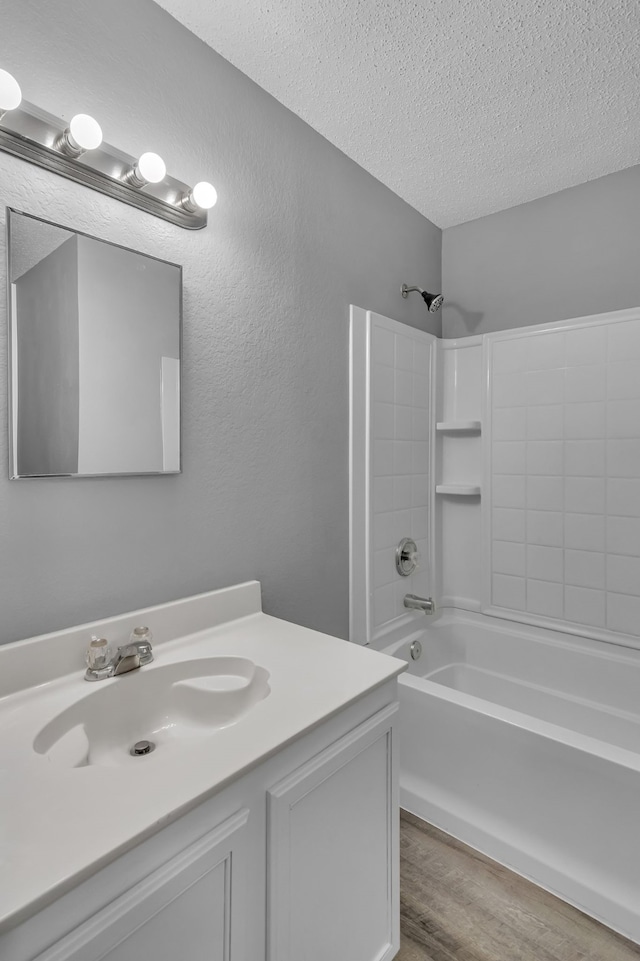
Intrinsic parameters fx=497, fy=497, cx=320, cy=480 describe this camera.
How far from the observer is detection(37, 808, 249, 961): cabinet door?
0.62m

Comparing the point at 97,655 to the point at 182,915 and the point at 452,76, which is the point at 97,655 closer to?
the point at 182,915

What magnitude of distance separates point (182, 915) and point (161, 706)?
46 cm

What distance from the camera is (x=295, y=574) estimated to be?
1.72m

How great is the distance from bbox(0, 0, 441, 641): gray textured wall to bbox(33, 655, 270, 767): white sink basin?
0.21m

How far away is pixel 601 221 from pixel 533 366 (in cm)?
64

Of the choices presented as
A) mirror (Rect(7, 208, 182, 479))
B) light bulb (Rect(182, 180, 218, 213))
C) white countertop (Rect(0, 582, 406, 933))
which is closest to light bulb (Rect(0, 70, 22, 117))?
mirror (Rect(7, 208, 182, 479))

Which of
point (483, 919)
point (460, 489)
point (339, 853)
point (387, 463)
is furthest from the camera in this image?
point (460, 489)

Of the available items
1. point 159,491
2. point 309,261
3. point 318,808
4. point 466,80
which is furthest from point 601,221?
point 318,808

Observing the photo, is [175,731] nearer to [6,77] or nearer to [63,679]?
[63,679]

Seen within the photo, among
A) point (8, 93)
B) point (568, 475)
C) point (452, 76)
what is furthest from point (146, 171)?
point (568, 475)

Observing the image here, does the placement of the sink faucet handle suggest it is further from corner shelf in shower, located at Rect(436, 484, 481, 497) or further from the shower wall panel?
corner shelf in shower, located at Rect(436, 484, 481, 497)

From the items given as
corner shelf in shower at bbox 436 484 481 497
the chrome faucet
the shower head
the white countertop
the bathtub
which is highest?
the shower head

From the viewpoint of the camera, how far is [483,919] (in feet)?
4.52

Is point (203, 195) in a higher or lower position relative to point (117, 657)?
higher
